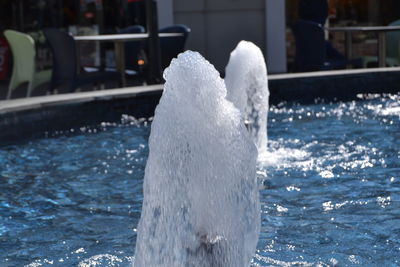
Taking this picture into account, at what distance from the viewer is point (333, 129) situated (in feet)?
24.8

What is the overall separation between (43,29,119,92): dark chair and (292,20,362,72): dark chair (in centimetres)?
256

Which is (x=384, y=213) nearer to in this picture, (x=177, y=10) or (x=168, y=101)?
(x=168, y=101)

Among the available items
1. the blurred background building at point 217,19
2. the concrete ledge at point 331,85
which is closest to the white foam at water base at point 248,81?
the concrete ledge at point 331,85

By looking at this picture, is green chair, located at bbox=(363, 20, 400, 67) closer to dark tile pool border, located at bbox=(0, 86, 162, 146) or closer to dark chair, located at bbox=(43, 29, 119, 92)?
dark chair, located at bbox=(43, 29, 119, 92)

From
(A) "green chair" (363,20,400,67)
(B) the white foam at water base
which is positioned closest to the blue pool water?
(B) the white foam at water base

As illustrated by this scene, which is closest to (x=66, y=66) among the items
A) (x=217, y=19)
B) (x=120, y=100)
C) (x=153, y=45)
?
(x=153, y=45)

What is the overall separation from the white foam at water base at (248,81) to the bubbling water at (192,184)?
12.8 ft

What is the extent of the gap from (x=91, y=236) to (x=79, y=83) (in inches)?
222

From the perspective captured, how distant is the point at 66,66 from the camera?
9820mm

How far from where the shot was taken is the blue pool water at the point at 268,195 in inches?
160

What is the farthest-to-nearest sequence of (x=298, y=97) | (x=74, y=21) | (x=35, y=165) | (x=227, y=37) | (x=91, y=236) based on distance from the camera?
(x=74, y=21) → (x=227, y=37) → (x=298, y=97) → (x=35, y=165) → (x=91, y=236)

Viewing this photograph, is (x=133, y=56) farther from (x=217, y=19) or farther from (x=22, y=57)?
(x=217, y=19)

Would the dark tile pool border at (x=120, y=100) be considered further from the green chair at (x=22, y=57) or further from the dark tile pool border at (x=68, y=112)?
the green chair at (x=22, y=57)

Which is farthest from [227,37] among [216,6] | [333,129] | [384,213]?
[384,213]
